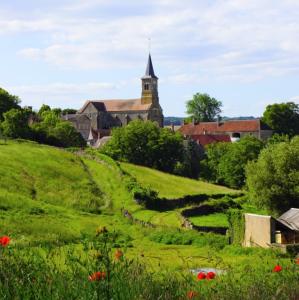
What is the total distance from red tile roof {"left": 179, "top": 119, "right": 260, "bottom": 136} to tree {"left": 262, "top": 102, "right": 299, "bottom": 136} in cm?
376

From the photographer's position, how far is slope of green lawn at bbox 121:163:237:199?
71.8 meters

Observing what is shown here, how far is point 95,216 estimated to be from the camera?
55312mm

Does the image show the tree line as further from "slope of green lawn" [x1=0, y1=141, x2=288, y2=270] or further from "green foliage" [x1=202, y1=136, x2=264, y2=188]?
"green foliage" [x1=202, y1=136, x2=264, y2=188]

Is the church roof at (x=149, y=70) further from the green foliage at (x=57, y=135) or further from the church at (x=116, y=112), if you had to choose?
the green foliage at (x=57, y=135)

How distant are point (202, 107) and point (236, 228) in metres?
135

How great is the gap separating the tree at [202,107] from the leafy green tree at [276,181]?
117 m

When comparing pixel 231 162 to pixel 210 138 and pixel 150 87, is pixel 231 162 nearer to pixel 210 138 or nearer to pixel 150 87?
pixel 210 138

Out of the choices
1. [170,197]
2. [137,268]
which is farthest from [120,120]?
[137,268]

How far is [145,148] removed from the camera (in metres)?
95.2

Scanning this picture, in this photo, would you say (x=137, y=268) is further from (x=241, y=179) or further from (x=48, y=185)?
(x=241, y=179)

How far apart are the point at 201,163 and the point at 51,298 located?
9732 centimetres

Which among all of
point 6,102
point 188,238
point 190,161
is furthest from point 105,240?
point 6,102

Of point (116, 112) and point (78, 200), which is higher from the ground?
point (116, 112)

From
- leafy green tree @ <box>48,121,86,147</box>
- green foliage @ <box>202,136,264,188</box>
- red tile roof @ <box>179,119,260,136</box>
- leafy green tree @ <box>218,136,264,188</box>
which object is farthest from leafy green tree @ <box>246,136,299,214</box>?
red tile roof @ <box>179,119,260,136</box>
